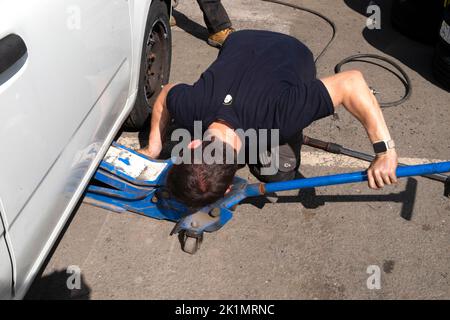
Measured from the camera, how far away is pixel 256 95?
2412mm

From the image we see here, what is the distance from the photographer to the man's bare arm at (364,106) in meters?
2.23

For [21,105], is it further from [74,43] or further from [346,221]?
[346,221]

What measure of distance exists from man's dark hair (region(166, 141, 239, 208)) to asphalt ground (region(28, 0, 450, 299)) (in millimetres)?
465

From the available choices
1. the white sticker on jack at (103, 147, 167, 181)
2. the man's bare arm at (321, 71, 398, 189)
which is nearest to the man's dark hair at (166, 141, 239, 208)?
the white sticker on jack at (103, 147, 167, 181)

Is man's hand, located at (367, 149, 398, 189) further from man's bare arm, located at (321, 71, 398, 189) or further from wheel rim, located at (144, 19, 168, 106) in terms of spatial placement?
wheel rim, located at (144, 19, 168, 106)

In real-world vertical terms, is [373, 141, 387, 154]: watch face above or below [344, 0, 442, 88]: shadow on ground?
above

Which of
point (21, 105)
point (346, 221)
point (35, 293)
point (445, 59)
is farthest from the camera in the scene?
point (445, 59)

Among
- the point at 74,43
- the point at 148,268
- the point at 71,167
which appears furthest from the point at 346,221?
the point at 74,43

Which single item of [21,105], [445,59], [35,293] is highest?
[21,105]

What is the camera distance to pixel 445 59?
387 centimetres

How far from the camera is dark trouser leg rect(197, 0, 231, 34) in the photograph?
427 cm

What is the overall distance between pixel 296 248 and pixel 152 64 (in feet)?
5.54

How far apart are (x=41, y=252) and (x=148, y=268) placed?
2.30 feet

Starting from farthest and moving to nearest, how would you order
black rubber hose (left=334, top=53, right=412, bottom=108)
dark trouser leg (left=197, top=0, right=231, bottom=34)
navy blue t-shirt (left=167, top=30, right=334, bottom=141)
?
dark trouser leg (left=197, top=0, right=231, bottom=34) → black rubber hose (left=334, top=53, right=412, bottom=108) → navy blue t-shirt (left=167, top=30, right=334, bottom=141)
